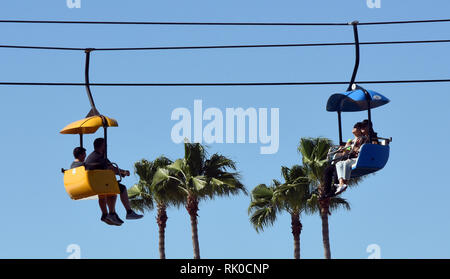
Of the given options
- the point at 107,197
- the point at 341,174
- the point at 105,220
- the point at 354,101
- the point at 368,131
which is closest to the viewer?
the point at 105,220

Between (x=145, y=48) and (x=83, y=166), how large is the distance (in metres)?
3.69

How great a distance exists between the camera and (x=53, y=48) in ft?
84.6

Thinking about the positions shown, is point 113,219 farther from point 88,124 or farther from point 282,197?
point 282,197

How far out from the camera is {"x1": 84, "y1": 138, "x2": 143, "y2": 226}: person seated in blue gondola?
24016 mm

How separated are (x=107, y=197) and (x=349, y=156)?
4780 millimetres

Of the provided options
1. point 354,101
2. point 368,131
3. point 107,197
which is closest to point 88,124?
point 107,197

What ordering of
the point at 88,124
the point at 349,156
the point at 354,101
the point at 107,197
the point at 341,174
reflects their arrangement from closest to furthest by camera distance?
the point at 88,124 < the point at 107,197 < the point at 349,156 < the point at 341,174 < the point at 354,101

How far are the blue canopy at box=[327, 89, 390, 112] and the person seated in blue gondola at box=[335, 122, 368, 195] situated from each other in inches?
20.8

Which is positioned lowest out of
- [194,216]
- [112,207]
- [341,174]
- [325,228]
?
[112,207]

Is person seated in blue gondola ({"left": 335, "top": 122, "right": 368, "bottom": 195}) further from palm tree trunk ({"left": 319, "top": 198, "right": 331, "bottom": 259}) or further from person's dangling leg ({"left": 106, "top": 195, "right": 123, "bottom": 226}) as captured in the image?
palm tree trunk ({"left": 319, "top": 198, "right": 331, "bottom": 259})

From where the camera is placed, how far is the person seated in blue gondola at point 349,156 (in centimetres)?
2556

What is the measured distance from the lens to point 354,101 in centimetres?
2692

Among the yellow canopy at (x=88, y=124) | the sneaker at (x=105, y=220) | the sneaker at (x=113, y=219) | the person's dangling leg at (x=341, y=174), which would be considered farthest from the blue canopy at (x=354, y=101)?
the sneaker at (x=105, y=220)
